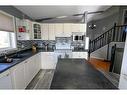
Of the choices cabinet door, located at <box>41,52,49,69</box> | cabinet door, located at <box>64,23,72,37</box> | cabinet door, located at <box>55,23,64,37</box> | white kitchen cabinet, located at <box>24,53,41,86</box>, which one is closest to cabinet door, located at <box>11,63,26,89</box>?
white kitchen cabinet, located at <box>24,53,41,86</box>

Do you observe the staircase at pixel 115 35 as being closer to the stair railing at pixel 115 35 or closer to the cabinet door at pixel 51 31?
the stair railing at pixel 115 35

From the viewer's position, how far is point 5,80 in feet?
5.23

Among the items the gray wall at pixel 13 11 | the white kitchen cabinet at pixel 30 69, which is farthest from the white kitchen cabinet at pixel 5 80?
the gray wall at pixel 13 11

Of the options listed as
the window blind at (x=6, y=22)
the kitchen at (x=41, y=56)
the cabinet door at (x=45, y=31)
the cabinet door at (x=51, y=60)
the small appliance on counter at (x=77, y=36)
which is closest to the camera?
the kitchen at (x=41, y=56)

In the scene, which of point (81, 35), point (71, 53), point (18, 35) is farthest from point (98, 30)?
point (18, 35)

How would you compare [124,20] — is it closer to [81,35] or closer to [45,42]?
[81,35]

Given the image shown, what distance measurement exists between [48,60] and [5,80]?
7.87 ft

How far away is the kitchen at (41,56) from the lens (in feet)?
4.23

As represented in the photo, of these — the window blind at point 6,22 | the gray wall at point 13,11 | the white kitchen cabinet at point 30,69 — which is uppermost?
the gray wall at point 13,11

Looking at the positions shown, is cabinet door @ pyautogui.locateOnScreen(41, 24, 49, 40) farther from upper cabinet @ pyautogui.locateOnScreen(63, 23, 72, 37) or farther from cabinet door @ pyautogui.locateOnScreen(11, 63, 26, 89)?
cabinet door @ pyautogui.locateOnScreen(11, 63, 26, 89)

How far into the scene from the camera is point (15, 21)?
2824 millimetres

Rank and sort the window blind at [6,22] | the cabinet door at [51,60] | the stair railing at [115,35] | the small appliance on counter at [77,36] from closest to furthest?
the window blind at [6,22] → the cabinet door at [51,60] → the small appliance on counter at [77,36] → the stair railing at [115,35]

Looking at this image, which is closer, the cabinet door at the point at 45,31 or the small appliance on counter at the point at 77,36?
the small appliance on counter at the point at 77,36

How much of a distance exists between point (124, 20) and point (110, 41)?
1307mm
